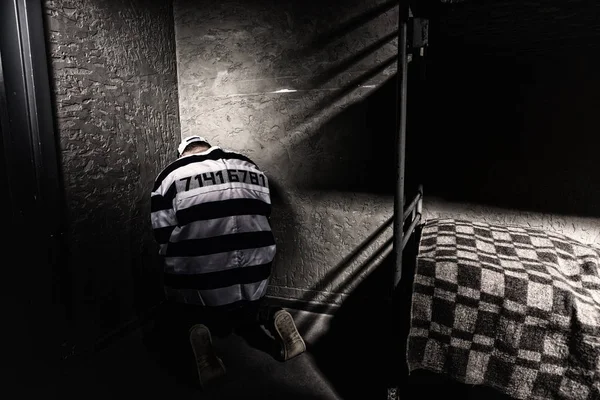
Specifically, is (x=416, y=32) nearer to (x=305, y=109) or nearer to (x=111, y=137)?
(x=305, y=109)

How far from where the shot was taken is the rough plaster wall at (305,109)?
7.61 feet

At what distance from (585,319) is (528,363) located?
0.23 metres

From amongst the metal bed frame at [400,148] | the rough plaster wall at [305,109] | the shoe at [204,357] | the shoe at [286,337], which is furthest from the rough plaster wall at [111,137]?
the metal bed frame at [400,148]

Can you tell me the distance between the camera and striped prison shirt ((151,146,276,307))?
1996mm

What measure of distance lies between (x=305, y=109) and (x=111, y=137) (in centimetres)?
119

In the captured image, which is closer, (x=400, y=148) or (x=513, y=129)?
(x=400, y=148)

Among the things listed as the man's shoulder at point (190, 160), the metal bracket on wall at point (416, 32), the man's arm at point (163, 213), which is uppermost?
the metal bracket on wall at point (416, 32)

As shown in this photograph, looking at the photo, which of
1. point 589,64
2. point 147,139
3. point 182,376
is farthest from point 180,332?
point 589,64

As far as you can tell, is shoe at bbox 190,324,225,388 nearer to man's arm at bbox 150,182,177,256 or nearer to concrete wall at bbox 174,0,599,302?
man's arm at bbox 150,182,177,256

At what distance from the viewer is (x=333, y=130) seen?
96.0 inches

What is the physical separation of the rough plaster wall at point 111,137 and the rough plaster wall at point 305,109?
0.28 meters

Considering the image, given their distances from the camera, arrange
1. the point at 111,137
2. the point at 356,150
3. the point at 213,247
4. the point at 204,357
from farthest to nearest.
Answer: the point at 356,150, the point at 111,137, the point at 213,247, the point at 204,357

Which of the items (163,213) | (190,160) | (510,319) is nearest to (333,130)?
(190,160)

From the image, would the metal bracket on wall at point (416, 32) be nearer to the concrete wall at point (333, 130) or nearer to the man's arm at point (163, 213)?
the concrete wall at point (333, 130)
